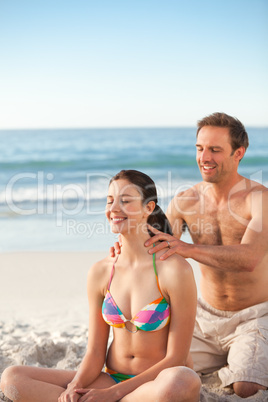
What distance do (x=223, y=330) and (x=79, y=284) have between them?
8.52 ft

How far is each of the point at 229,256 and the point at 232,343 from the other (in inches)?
28.1

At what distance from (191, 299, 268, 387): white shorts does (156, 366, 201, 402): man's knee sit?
104 centimetres

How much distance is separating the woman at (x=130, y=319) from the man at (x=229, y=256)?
66 centimetres

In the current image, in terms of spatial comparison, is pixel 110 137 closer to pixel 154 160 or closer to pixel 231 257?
pixel 154 160

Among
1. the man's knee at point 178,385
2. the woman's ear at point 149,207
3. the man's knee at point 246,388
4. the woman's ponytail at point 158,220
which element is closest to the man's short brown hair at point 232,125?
the woman's ponytail at point 158,220

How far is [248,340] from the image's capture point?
324 centimetres

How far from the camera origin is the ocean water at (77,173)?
8.67 m

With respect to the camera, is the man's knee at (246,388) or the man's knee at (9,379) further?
the man's knee at (246,388)

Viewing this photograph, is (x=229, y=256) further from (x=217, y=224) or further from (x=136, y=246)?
(x=136, y=246)

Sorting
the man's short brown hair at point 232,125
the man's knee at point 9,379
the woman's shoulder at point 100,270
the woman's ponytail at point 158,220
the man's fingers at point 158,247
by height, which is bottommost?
the man's knee at point 9,379

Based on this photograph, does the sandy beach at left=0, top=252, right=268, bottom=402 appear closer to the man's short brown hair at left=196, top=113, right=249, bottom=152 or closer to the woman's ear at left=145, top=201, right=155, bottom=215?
the woman's ear at left=145, top=201, right=155, bottom=215

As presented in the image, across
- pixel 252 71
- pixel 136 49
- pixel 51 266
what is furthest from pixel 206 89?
pixel 51 266

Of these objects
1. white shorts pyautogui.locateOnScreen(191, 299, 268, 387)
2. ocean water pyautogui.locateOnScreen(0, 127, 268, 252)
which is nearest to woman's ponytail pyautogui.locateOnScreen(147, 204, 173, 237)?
white shorts pyautogui.locateOnScreen(191, 299, 268, 387)

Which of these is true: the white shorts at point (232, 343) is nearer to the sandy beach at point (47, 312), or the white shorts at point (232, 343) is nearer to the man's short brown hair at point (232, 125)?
the sandy beach at point (47, 312)
